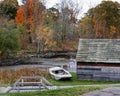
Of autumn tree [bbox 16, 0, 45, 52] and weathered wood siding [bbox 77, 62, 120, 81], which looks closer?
weathered wood siding [bbox 77, 62, 120, 81]

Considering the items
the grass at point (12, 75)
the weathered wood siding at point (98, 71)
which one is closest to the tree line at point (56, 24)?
the grass at point (12, 75)

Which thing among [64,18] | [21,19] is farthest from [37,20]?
[64,18]

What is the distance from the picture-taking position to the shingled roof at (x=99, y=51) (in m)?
28.0

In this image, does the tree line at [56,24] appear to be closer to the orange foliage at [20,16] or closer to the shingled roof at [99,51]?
the orange foliage at [20,16]

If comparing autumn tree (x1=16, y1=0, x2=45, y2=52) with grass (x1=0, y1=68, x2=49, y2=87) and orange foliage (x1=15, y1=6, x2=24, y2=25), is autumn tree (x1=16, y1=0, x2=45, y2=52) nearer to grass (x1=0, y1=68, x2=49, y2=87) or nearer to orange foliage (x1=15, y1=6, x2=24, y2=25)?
orange foliage (x1=15, y1=6, x2=24, y2=25)

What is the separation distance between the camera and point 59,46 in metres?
67.4

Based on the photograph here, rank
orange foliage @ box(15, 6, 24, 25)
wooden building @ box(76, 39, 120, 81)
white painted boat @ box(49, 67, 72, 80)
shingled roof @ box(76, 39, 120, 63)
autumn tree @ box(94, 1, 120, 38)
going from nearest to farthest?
wooden building @ box(76, 39, 120, 81) → white painted boat @ box(49, 67, 72, 80) → shingled roof @ box(76, 39, 120, 63) → autumn tree @ box(94, 1, 120, 38) → orange foliage @ box(15, 6, 24, 25)

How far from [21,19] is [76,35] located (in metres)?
12.9

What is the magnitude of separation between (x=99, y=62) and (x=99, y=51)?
157 cm

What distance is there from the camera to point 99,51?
2894 cm

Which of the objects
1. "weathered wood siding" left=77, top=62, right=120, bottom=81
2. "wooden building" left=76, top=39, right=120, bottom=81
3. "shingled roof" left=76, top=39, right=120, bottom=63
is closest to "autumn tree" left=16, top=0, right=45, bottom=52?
"shingled roof" left=76, top=39, right=120, bottom=63

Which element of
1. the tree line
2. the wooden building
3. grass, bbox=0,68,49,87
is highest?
the tree line

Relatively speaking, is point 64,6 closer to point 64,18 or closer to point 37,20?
point 64,18

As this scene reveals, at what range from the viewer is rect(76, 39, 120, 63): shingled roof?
2795 cm
